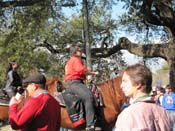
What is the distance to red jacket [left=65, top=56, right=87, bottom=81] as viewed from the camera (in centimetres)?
1147

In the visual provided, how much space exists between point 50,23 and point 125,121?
2095cm

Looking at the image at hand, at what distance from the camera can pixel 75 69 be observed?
37.8ft

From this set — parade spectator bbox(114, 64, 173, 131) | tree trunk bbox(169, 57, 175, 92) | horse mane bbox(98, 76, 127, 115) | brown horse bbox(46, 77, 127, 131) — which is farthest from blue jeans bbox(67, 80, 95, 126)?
tree trunk bbox(169, 57, 175, 92)

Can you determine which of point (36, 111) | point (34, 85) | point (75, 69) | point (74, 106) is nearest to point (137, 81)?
point (36, 111)

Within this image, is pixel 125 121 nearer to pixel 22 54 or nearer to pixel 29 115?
pixel 29 115

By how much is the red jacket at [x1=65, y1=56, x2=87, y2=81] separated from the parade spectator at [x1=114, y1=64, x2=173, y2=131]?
7.26 meters

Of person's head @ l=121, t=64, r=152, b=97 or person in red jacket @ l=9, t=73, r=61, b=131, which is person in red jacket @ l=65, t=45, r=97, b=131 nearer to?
person in red jacket @ l=9, t=73, r=61, b=131

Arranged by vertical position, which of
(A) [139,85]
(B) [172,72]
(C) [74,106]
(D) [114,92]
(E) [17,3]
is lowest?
(B) [172,72]

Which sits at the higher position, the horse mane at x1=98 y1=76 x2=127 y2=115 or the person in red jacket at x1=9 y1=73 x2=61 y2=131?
the person in red jacket at x1=9 y1=73 x2=61 y2=131

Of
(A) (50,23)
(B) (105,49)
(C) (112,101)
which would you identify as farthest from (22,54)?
(C) (112,101)

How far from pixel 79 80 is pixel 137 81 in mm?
7589

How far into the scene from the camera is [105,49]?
25484 mm

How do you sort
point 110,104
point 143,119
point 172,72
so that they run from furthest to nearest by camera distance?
1. point 172,72
2. point 110,104
3. point 143,119

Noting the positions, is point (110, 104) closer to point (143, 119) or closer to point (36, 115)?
point (36, 115)
